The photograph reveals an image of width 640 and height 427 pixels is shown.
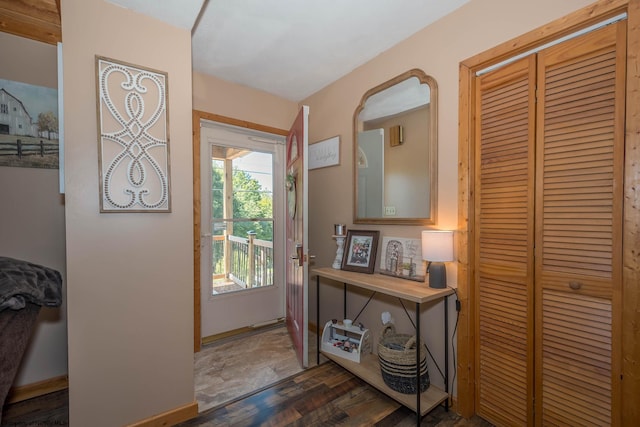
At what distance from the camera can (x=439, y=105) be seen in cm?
188

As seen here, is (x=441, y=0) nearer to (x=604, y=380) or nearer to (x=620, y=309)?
(x=620, y=309)

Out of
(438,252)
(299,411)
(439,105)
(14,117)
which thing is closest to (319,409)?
(299,411)

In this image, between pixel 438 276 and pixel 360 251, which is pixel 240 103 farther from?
pixel 438 276

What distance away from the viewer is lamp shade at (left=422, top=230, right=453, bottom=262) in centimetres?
169

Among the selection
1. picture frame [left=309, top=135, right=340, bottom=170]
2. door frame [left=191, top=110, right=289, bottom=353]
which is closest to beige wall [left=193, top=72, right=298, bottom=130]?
door frame [left=191, top=110, right=289, bottom=353]

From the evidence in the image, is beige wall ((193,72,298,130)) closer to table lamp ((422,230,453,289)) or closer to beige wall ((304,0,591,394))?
beige wall ((304,0,591,394))

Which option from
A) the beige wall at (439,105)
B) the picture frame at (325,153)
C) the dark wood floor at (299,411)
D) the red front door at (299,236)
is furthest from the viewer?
the picture frame at (325,153)

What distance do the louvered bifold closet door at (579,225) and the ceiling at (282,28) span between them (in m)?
0.82

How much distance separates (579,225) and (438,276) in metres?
0.73

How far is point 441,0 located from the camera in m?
1.71

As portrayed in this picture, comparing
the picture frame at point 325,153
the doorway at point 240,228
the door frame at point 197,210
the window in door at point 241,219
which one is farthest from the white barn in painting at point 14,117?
the picture frame at point 325,153

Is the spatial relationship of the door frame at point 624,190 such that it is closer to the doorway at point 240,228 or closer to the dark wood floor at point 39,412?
the doorway at point 240,228

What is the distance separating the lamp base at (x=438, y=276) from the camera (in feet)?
5.76

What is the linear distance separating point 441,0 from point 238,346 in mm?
3082
